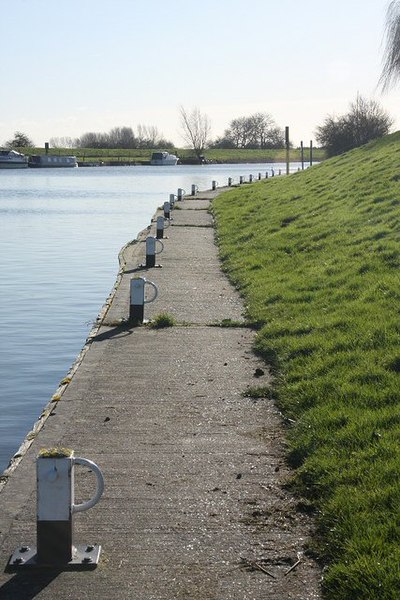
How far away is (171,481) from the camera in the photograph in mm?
6820

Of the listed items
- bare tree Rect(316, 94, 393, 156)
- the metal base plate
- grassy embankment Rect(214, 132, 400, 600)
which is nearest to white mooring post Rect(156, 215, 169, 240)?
grassy embankment Rect(214, 132, 400, 600)

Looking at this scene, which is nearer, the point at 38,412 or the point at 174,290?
the point at 38,412

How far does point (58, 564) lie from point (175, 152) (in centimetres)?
16031

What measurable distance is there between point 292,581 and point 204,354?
581 centimetres

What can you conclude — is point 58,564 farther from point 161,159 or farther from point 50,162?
point 161,159

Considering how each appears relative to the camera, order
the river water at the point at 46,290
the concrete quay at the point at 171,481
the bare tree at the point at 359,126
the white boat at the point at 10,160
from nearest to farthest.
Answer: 1. the concrete quay at the point at 171,481
2. the river water at the point at 46,290
3. the bare tree at the point at 359,126
4. the white boat at the point at 10,160

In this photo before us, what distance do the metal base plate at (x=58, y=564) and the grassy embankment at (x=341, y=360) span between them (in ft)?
3.94

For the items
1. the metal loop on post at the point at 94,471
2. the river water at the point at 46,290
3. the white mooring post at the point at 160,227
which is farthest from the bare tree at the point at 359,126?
the metal loop on post at the point at 94,471

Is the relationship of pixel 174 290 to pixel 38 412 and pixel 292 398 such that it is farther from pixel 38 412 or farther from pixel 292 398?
pixel 292 398

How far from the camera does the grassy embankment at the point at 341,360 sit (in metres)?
5.64

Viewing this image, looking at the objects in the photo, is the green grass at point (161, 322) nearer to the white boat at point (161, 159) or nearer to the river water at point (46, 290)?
the river water at point (46, 290)

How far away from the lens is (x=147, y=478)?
688 centimetres

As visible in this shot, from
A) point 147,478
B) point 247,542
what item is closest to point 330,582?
point 247,542

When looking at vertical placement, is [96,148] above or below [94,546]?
above
